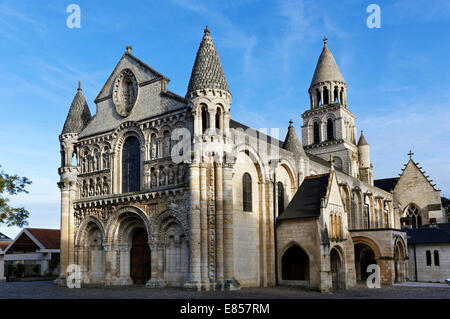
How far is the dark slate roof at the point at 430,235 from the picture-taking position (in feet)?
120

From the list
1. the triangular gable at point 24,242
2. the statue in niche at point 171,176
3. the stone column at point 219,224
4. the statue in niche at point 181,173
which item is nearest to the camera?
the stone column at point 219,224

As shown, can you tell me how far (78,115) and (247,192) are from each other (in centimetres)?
1542

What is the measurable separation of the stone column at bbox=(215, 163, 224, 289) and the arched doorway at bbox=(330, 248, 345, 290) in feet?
26.2

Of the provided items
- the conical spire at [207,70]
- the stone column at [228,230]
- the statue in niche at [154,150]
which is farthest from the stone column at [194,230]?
the conical spire at [207,70]

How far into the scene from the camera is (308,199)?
30.1 m

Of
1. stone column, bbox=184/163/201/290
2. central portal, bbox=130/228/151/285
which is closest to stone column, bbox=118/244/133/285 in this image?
central portal, bbox=130/228/151/285

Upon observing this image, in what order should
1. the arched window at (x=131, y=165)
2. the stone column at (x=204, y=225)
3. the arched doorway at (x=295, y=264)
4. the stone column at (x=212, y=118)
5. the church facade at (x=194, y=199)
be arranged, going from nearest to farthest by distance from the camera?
the stone column at (x=204, y=225)
the church facade at (x=194, y=199)
the stone column at (x=212, y=118)
the arched doorway at (x=295, y=264)
the arched window at (x=131, y=165)

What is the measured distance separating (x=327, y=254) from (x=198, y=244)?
768cm

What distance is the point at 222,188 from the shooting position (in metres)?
26.3

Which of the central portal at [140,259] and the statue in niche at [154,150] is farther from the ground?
the statue in niche at [154,150]

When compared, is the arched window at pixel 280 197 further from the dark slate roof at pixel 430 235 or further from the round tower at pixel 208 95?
the dark slate roof at pixel 430 235

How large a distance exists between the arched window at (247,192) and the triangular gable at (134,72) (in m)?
8.48

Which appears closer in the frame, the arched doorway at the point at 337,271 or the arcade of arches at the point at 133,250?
the arcade of arches at the point at 133,250
